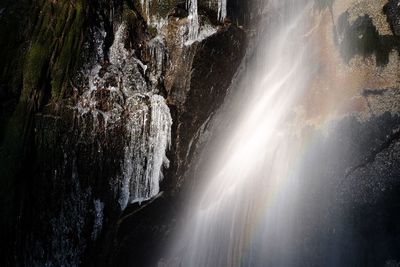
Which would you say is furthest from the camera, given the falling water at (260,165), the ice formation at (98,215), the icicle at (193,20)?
the ice formation at (98,215)

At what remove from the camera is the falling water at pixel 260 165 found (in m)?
5.88

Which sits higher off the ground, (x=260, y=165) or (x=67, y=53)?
(x=67, y=53)

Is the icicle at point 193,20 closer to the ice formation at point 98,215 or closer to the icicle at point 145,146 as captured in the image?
the icicle at point 145,146

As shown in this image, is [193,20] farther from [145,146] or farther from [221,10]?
[145,146]

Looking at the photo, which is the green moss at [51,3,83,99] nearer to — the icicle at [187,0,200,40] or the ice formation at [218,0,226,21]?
the icicle at [187,0,200,40]

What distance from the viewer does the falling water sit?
588cm

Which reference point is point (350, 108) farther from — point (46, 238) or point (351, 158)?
point (46, 238)

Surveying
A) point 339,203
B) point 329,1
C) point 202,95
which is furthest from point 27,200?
point 329,1

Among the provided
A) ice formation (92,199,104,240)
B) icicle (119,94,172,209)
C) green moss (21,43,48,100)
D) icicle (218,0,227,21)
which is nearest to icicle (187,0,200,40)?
icicle (218,0,227,21)

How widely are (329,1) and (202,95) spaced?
2.01m

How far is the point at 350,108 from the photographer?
5262 mm

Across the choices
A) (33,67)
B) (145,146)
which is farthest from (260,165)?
(33,67)

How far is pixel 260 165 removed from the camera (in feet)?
20.1

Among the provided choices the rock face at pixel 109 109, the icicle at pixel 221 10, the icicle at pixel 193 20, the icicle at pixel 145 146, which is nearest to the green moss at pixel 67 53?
the rock face at pixel 109 109
